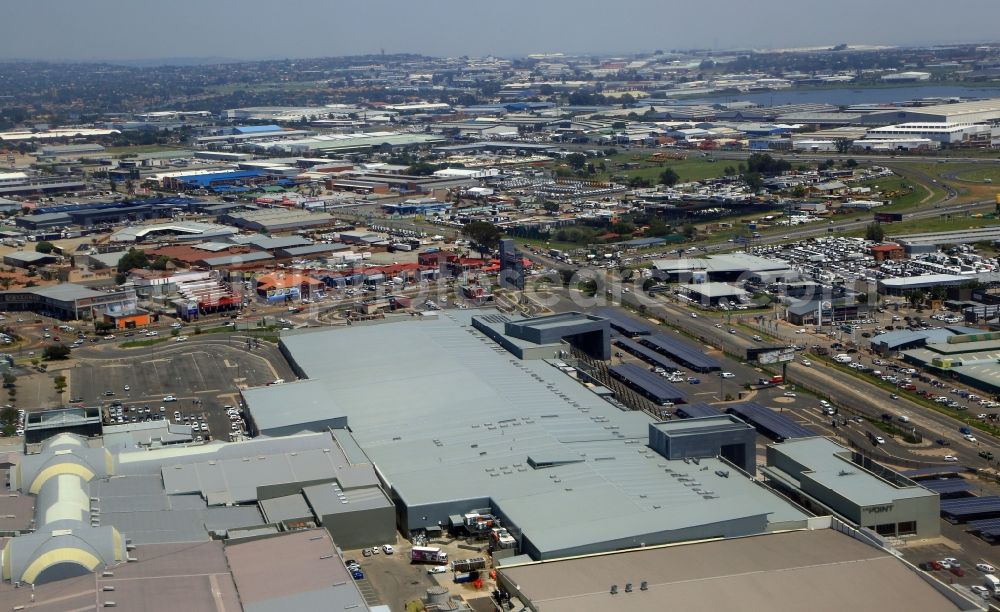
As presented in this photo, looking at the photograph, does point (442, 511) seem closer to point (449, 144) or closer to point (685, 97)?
point (449, 144)

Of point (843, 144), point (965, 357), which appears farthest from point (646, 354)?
point (843, 144)

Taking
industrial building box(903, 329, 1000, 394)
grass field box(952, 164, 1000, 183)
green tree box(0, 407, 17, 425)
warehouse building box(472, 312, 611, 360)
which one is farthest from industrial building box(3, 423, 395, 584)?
grass field box(952, 164, 1000, 183)

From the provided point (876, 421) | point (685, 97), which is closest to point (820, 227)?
point (876, 421)

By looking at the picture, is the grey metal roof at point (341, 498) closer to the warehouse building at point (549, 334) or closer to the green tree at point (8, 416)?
the warehouse building at point (549, 334)

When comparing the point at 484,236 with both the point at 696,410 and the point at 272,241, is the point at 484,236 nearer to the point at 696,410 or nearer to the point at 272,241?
the point at 272,241

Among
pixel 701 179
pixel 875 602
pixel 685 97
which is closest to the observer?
pixel 875 602

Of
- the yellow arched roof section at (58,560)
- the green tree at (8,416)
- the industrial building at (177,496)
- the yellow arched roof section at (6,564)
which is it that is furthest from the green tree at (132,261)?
the yellow arched roof section at (58,560)
